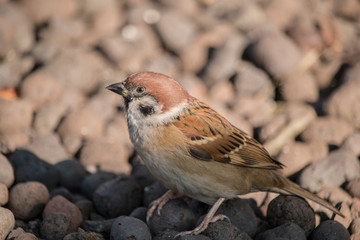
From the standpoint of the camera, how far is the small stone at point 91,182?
170 inches

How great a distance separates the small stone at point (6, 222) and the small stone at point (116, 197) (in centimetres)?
82

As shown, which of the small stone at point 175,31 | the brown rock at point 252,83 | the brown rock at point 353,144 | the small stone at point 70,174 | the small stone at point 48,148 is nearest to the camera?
the small stone at point 70,174

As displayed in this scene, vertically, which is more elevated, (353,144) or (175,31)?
(175,31)

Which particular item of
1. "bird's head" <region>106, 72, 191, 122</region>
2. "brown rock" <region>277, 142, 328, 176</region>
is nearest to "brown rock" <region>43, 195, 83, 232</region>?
"bird's head" <region>106, 72, 191, 122</region>

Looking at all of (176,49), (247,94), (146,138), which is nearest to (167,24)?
(176,49)

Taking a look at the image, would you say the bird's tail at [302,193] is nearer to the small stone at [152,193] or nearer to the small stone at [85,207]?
the small stone at [152,193]

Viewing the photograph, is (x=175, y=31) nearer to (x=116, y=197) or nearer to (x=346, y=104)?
(x=346, y=104)

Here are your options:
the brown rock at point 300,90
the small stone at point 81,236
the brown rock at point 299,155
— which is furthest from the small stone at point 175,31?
the small stone at point 81,236

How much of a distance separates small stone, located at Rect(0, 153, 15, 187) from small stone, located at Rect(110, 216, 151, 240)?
1.21 meters

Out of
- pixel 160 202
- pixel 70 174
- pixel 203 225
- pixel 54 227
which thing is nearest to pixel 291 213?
pixel 203 225

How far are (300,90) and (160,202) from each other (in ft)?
9.87

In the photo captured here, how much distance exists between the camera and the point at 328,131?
5.03m

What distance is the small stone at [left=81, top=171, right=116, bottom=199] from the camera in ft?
14.2

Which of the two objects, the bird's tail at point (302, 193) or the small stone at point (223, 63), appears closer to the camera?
the bird's tail at point (302, 193)
